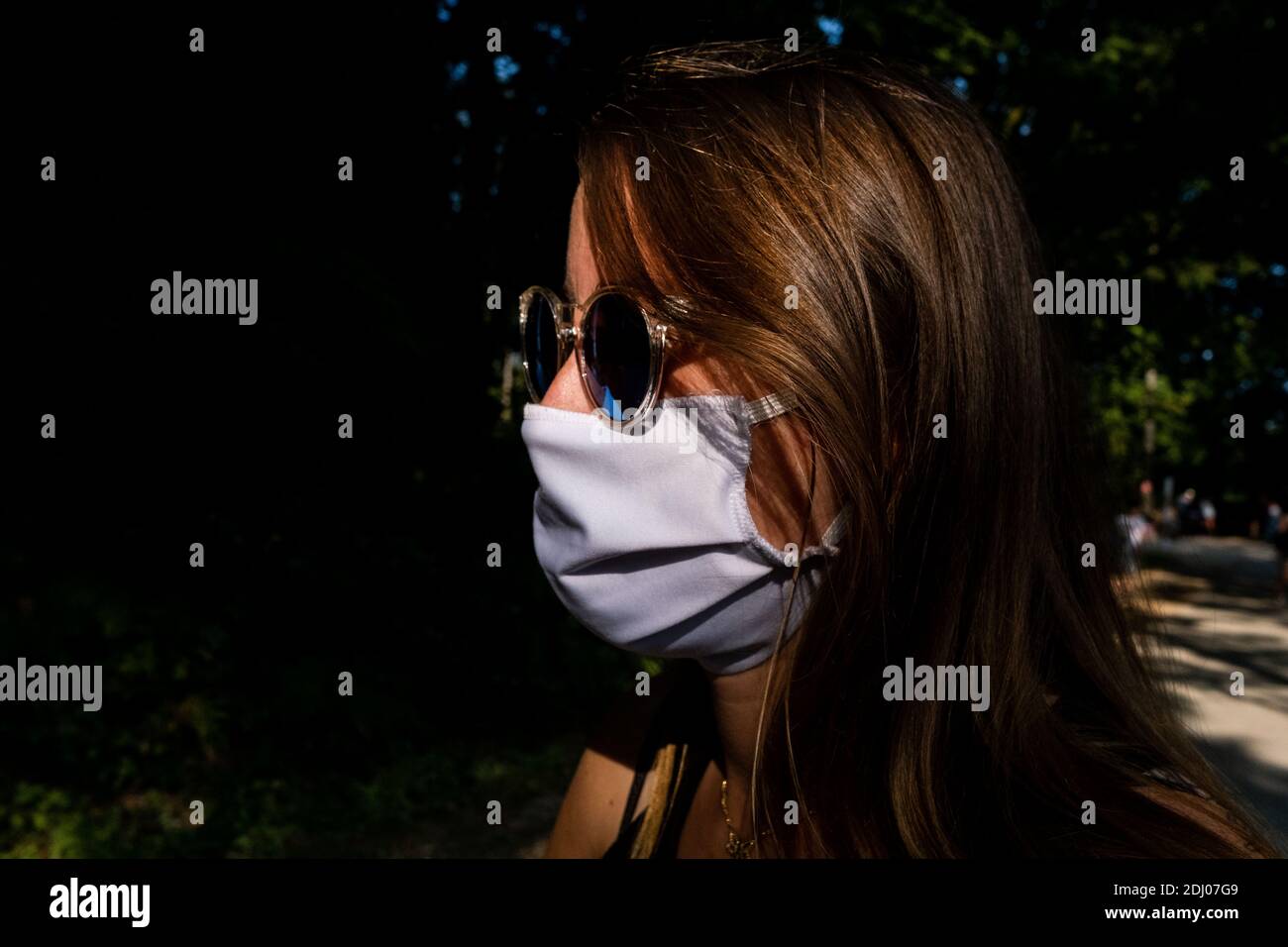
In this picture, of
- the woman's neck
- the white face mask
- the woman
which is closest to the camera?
the woman

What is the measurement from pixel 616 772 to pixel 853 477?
2.60ft

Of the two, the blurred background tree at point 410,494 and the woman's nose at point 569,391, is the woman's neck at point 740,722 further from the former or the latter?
the blurred background tree at point 410,494

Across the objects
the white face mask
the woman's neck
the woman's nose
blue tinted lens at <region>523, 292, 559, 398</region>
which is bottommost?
the woman's neck

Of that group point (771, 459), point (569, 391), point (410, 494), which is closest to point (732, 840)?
point (771, 459)

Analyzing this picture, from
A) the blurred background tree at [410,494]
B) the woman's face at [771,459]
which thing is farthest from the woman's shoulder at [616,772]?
the blurred background tree at [410,494]

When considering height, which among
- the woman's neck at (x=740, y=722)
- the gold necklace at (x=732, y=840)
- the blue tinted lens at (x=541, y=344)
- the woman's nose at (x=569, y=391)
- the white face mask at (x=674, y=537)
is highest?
the blue tinted lens at (x=541, y=344)

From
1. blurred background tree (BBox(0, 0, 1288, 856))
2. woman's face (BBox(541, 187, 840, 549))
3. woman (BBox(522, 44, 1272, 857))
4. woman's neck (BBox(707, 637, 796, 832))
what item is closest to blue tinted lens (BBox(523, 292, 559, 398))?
woman (BBox(522, 44, 1272, 857))

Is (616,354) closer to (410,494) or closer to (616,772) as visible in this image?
(616,772)

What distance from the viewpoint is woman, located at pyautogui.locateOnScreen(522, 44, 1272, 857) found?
1152 mm

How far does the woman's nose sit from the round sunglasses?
0.01m

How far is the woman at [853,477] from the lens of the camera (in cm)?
115

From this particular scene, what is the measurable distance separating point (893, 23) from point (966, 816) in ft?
13.5

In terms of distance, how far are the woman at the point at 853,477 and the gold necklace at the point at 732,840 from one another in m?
0.04

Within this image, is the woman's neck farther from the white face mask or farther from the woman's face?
the woman's face
